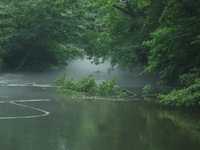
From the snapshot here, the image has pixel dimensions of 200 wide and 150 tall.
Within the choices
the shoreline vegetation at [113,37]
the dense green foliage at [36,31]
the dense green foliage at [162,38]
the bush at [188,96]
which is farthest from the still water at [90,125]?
the dense green foliage at [36,31]

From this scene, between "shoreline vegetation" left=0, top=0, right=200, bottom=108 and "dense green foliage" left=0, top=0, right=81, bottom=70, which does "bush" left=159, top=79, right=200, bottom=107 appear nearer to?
"shoreline vegetation" left=0, top=0, right=200, bottom=108

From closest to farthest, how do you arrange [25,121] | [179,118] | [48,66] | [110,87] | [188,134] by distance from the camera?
[188,134]
[25,121]
[179,118]
[110,87]
[48,66]

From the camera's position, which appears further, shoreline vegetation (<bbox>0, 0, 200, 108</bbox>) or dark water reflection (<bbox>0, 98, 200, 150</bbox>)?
shoreline vegetation (<bbox>0, 0, 200, 108</bbox>)

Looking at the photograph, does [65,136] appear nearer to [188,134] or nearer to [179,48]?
[188,134]

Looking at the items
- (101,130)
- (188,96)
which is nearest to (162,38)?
(188,96)

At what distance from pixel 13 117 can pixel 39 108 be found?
256cm

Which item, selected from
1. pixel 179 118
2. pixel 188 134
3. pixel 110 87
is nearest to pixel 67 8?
pixel 110 87

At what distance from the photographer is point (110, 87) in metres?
25.3

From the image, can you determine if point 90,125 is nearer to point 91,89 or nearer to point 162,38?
point 162,38

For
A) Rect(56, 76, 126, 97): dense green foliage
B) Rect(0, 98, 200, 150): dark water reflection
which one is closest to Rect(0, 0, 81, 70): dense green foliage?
Rect(56, 76, 126, 97): dense green foliage

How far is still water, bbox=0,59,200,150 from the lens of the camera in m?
13.5

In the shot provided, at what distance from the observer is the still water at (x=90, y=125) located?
13.5 metres

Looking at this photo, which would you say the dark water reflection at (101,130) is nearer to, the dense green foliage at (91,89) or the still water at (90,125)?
the still water at (90,125)

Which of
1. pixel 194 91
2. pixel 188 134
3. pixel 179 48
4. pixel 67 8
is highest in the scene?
pixel 67 8
